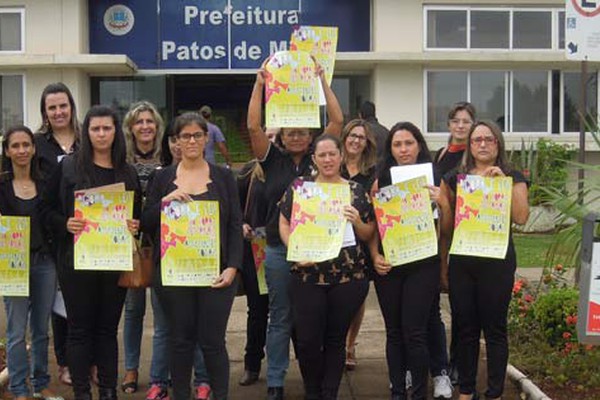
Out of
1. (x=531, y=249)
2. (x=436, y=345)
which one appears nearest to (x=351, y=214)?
(x=436, y=345)

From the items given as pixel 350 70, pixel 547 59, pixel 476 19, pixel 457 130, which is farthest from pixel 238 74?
pixel 457 130

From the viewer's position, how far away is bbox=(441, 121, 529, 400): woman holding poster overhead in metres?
5.05

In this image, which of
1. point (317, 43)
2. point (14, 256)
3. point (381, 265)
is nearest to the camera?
point (381, 265)

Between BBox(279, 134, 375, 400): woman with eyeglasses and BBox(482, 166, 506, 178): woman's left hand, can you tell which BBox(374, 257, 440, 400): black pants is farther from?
BBox(482, 166, 506, 178): woman's left hand

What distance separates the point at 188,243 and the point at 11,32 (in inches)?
468

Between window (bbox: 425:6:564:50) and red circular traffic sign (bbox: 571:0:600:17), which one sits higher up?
window (bbox: 425:6:564:50)

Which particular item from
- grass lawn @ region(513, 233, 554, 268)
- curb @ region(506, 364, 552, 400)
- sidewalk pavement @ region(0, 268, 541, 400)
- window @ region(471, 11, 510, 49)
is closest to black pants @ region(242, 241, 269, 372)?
sidewalk pavement @ region(0, 268, 541, 400)

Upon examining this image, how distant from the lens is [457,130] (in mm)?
5812

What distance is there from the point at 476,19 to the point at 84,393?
40.1 ft

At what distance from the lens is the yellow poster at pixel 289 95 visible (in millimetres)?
5316

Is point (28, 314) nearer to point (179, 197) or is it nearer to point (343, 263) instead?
point (179, 197)

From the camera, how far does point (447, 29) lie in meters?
15.3

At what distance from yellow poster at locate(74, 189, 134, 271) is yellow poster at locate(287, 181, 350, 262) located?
1.04 m

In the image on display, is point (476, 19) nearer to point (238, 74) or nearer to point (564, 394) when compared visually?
point (238, 74)
